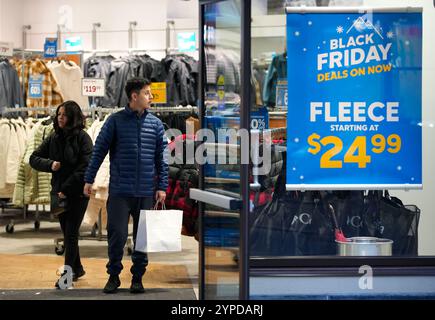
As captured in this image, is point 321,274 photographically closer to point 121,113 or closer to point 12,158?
point 121,113

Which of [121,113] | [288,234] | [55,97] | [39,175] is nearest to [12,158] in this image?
[39,175]

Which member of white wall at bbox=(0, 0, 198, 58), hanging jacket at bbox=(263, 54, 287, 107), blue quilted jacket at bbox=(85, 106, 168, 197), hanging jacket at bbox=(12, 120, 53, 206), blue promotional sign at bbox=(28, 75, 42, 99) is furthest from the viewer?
white wall at bbox=(0, 0, 198, 58)

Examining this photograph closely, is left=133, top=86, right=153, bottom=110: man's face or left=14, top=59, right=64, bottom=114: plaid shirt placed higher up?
left=14, top=59, right=64, bottom=114: plaid shirt

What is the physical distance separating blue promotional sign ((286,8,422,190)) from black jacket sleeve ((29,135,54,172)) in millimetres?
2844

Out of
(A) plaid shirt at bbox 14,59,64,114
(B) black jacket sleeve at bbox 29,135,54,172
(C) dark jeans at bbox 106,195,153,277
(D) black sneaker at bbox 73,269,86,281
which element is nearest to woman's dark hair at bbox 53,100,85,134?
(B) black jacket sleeve at bbox 29,135,54,172

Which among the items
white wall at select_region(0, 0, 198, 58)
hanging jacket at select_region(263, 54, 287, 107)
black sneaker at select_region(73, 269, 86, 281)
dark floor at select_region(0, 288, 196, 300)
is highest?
white wall at select_region(0, 0, 198, 58)

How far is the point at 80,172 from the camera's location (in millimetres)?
7277

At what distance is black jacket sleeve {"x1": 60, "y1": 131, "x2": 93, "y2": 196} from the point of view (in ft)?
23.7

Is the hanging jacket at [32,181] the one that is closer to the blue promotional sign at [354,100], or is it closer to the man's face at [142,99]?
the man's face at [142,99]

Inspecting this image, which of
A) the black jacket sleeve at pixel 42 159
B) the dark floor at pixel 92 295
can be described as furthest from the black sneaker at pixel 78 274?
the black jacket sleeve at pixel 42 159

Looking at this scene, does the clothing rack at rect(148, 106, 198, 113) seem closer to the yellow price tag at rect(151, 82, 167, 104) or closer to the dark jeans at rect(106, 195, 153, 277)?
the yellow price tag at rect(151, 82, 167, 104)

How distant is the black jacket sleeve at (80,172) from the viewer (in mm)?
7219

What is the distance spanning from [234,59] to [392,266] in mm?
1742

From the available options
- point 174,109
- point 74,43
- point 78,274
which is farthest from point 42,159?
point 74,43
